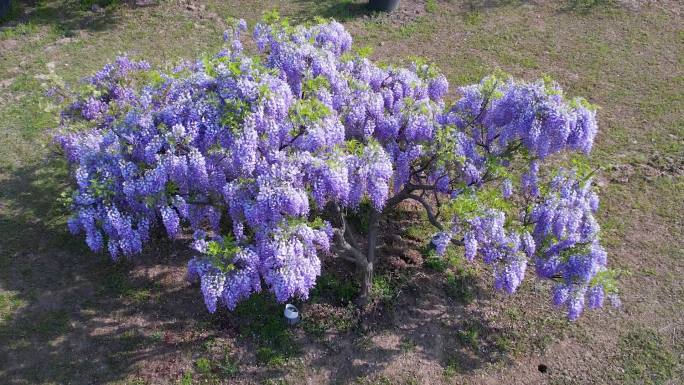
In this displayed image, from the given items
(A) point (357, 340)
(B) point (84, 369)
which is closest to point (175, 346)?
(B) point (84, 369)

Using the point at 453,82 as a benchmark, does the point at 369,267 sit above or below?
below

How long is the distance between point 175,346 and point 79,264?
2.31 metres

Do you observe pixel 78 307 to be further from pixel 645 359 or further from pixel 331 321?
pixel 645 359

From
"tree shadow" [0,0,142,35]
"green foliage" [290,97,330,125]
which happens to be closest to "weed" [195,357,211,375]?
"green foliage" [290,97,330,125]

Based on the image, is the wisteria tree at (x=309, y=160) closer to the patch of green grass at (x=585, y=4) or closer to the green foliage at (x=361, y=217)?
the green foliage at (x=361, y=217)

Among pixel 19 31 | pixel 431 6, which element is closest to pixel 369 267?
pixel 431 6

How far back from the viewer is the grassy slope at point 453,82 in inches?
318

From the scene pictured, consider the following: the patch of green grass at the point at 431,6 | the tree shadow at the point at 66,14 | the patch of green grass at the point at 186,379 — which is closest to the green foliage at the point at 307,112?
the patch of green grass at the point at 186,379

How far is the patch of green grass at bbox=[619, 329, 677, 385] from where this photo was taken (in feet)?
26.5

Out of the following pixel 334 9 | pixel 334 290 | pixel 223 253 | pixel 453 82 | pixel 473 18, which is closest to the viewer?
pixel 223 253

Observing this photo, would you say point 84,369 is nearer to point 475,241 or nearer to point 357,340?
point 357,340

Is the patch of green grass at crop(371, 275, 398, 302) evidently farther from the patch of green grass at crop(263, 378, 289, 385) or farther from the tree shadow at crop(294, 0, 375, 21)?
the tree shadow at crop(294, 0, 375, 21)

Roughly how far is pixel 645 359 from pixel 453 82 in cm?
767

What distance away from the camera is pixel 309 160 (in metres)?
6.61
